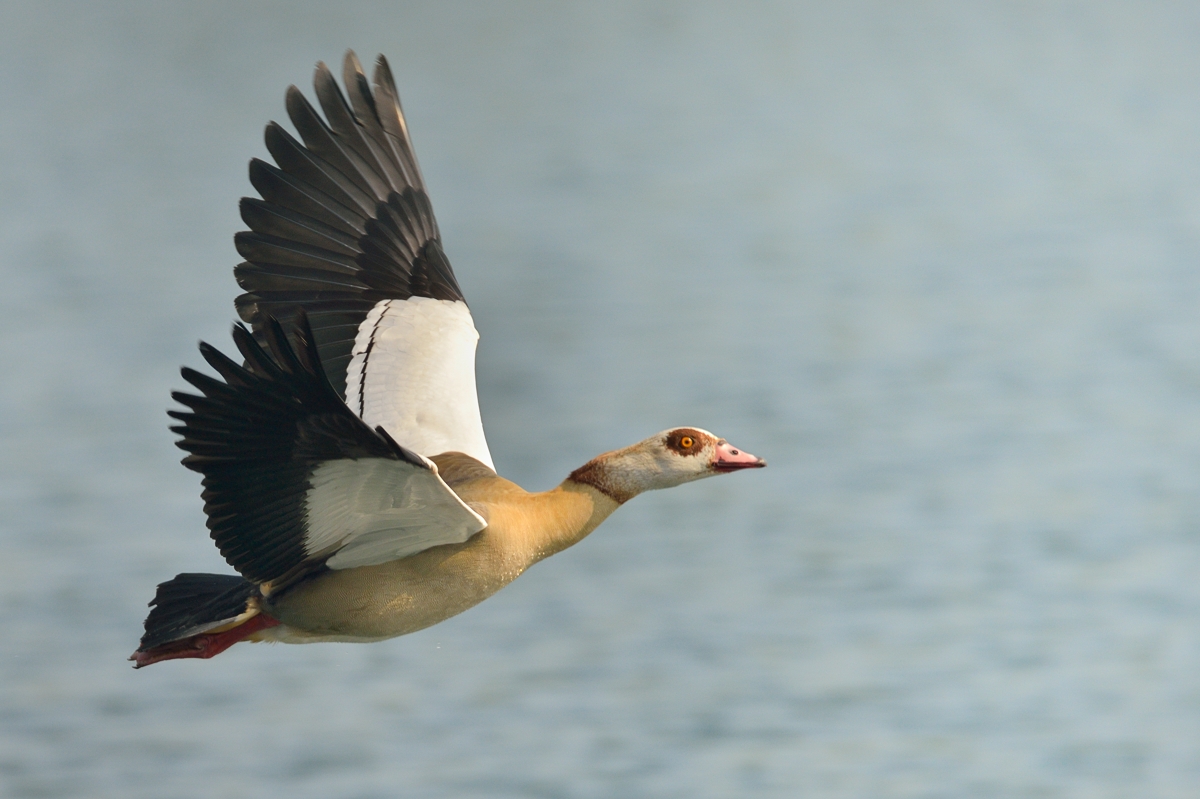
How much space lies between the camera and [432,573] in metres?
6.39

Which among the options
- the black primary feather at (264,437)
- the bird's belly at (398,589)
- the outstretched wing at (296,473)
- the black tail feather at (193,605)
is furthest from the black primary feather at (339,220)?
the black primary feather at (264,437)

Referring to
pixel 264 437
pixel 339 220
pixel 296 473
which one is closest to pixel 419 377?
pixel 339 220

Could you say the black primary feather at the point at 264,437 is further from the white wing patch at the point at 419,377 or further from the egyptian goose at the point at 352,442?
the white wing patch at the point at 419,377

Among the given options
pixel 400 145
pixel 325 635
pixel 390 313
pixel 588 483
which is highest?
pixel 400 145

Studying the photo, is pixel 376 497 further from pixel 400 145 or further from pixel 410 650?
pixel 410 650

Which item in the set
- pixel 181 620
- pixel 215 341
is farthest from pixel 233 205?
pixel 181 620

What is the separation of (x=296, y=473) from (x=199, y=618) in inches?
41.0

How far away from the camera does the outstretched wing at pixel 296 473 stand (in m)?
5.41

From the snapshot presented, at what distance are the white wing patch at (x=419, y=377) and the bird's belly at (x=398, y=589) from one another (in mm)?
810

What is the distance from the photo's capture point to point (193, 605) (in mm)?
6594

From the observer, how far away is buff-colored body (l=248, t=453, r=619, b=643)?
6375 mm

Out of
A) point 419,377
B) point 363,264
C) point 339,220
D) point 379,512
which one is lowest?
point 379,512

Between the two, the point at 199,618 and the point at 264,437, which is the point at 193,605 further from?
the point at 264,437

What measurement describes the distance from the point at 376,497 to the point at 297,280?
187 centimetres
